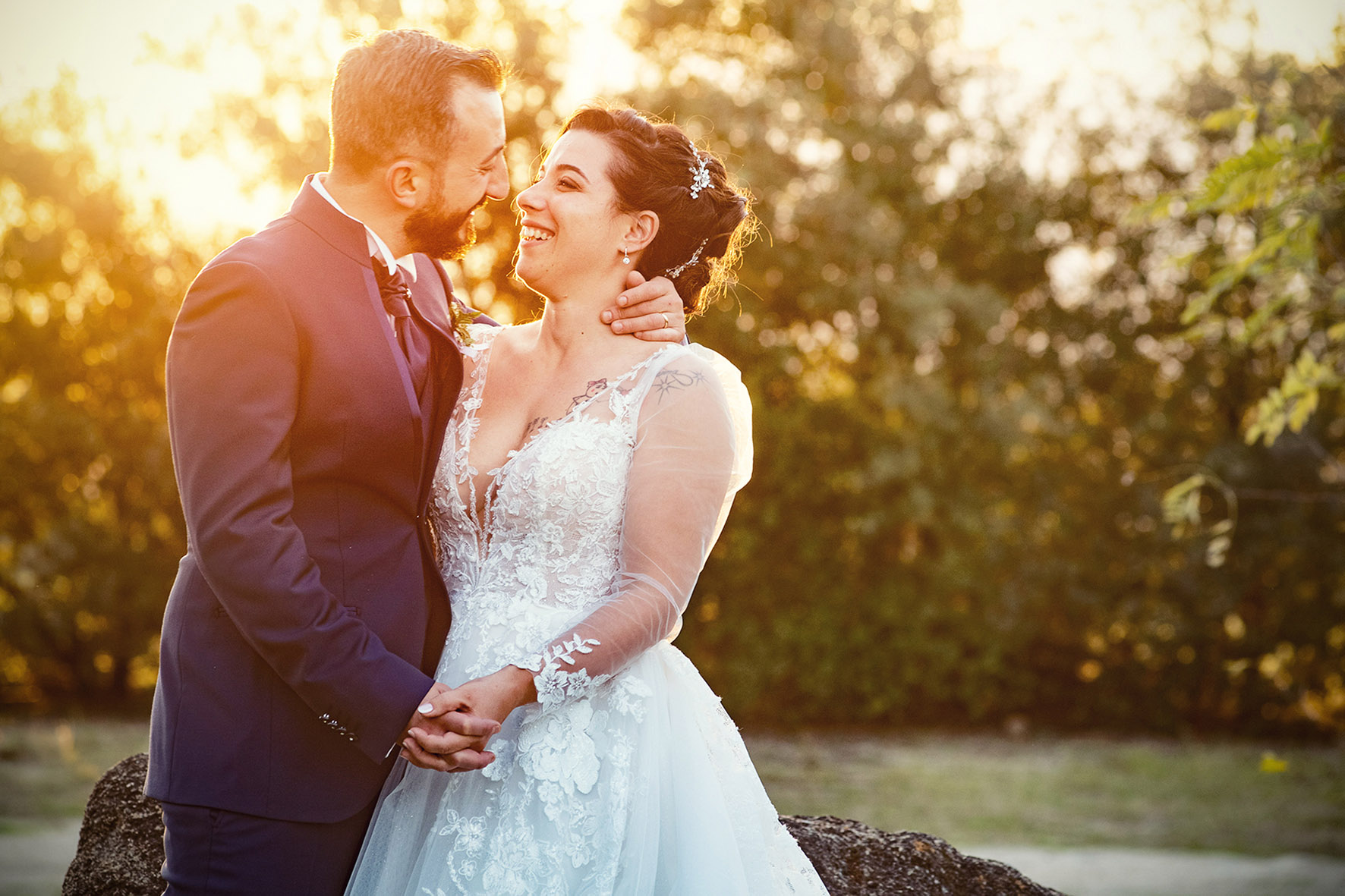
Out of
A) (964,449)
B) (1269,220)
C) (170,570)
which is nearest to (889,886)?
(1269,220)

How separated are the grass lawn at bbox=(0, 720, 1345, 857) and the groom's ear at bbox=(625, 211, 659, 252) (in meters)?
6.05

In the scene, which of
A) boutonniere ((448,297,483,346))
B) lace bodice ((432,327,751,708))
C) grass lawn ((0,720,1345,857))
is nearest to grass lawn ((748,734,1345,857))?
grass lawn ((0,720,1345,857))

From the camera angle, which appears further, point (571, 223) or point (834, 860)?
point (834, 860)

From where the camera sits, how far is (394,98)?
2373 mm

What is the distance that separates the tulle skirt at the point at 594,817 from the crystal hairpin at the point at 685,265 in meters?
1.03

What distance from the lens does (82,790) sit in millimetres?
8641

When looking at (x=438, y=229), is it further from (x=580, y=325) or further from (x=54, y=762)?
(x=54, y=762)

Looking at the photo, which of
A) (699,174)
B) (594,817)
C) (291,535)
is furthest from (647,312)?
(594,817)

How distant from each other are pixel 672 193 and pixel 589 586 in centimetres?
102

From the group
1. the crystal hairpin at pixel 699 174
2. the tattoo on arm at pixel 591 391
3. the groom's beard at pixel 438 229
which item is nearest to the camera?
the groom's beard at pixel 438 229

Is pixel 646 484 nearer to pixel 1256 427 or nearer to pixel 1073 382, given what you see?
pixel 1256 427

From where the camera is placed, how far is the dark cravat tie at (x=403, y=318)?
243 cm

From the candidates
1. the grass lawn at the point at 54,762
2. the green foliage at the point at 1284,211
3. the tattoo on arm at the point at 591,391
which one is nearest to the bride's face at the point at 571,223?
the tattoo on arm at the point at 591,391

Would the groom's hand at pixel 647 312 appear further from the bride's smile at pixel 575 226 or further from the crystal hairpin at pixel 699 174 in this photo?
the crystal hairpin at pixel 699 174
